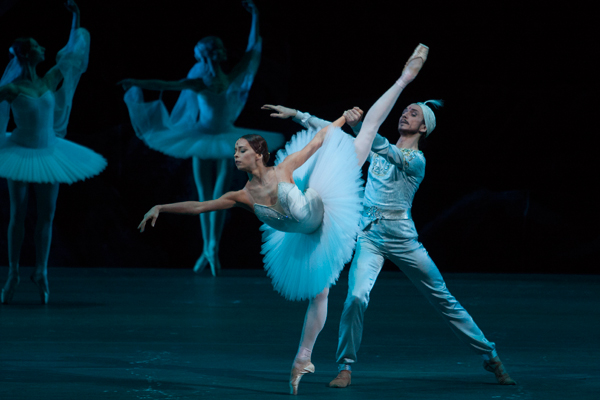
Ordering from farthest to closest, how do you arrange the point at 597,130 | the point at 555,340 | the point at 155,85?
the point at 597,130
the point at 155,85
the point at 555,340

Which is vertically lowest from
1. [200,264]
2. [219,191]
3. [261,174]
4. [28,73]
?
[200,264]

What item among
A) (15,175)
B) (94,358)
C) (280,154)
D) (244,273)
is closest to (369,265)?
(280,154)

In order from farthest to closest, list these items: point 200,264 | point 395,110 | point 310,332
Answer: point 395,110 < point 200,264 < point 310,332

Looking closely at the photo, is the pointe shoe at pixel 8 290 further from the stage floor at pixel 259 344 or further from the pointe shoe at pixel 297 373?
the pointe shoe at pixel 297 373

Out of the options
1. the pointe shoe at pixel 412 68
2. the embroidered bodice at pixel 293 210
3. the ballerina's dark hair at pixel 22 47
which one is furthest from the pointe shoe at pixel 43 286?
the pointe shoe at pixel 412 68

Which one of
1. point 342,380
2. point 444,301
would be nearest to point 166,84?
point 444,301

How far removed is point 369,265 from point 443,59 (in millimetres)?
5086

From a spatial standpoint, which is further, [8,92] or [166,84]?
[166,84]

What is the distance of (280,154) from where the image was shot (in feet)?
9.73

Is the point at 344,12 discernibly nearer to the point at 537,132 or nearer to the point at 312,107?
the point at 312,107

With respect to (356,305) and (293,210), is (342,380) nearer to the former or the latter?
(356,305)

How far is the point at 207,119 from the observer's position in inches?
286

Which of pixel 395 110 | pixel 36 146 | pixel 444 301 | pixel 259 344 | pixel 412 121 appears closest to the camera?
pixel 444 301

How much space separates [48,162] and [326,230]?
9.54 ft
